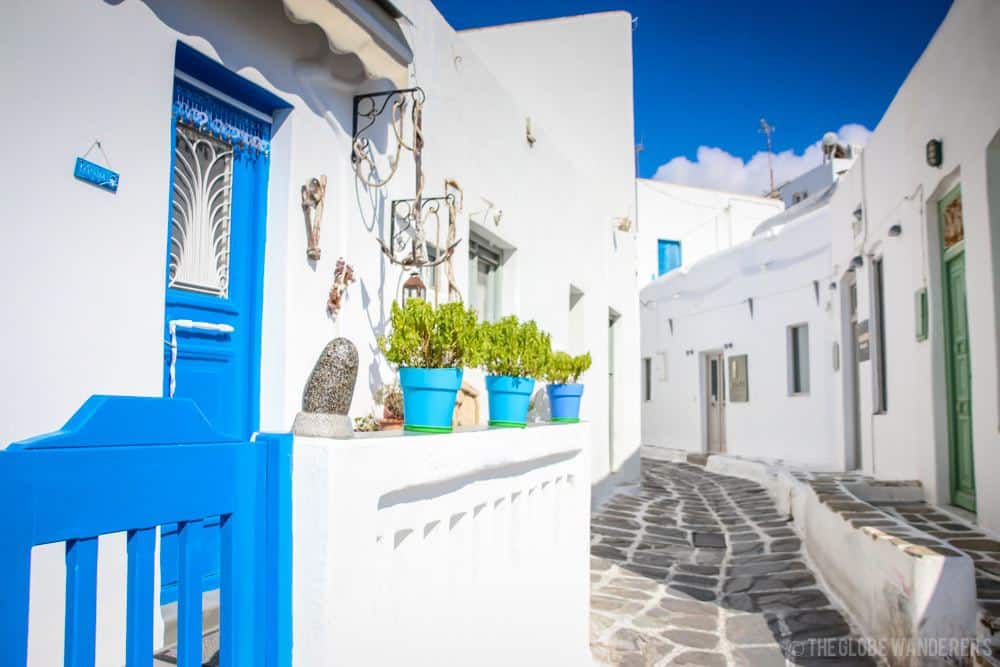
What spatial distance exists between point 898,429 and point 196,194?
6.87 meters

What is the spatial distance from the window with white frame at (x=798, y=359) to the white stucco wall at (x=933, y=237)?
3433 mm

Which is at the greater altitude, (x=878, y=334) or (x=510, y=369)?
(x=878, y=334)

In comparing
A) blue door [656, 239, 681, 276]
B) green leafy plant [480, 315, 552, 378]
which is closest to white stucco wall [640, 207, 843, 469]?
blue door [656, 239, 681, 276]

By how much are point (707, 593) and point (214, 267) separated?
3869 millimetres

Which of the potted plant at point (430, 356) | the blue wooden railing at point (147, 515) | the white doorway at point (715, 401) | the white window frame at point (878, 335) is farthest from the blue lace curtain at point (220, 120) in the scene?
the white doorway at point (715, 401)

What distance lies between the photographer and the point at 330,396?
1701 mm

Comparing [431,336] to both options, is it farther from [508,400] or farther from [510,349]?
[510,349]

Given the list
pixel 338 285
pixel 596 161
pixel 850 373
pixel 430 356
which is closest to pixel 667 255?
pixel 596 161

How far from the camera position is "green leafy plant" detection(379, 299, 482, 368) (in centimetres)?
235

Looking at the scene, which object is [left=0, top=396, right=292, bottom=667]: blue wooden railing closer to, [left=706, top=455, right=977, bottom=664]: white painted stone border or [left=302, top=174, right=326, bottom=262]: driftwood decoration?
[left=302, top=174, right=326, bottom=262]: driftwood decoration

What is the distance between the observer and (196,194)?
10.7 ft

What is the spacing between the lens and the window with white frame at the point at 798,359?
12258 millimetres

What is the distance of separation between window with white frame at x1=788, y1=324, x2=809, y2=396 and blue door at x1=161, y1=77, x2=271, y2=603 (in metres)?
10.6

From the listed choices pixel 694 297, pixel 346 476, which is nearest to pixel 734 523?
pixel 346 476
